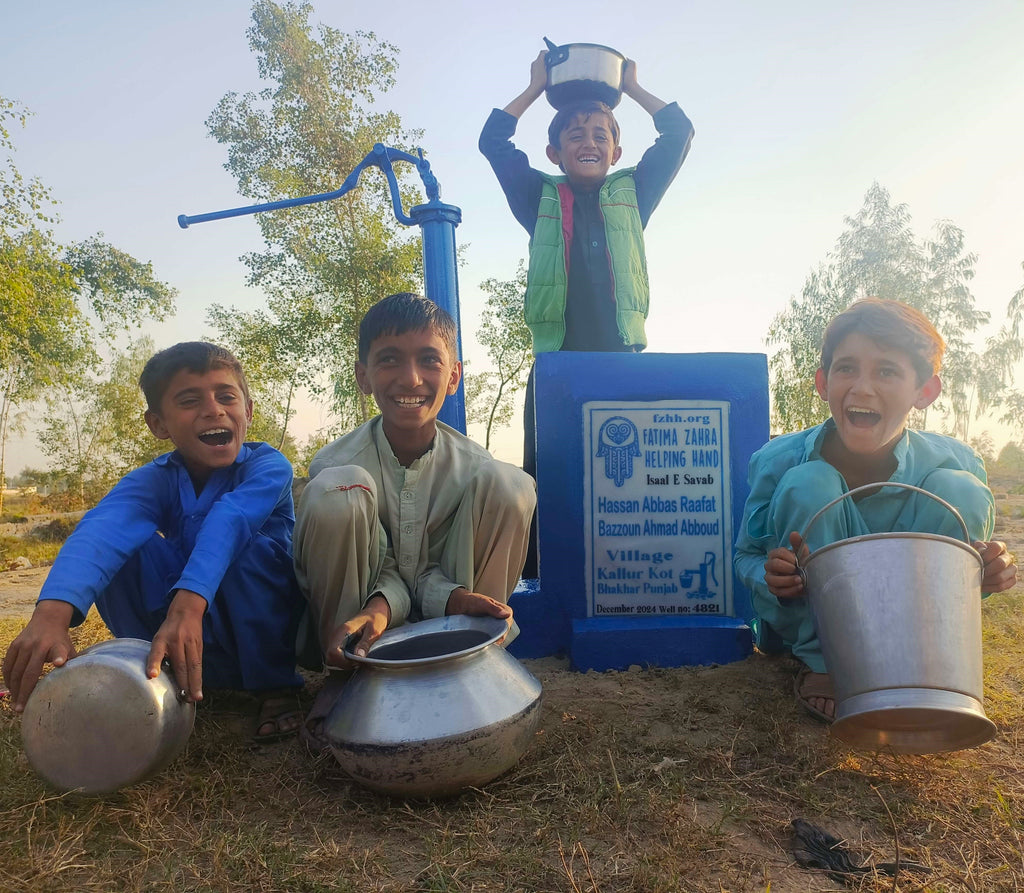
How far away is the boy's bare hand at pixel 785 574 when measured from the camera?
1.88m

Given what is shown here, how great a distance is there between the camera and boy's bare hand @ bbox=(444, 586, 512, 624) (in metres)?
1.81

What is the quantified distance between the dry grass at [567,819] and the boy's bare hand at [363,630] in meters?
0.31

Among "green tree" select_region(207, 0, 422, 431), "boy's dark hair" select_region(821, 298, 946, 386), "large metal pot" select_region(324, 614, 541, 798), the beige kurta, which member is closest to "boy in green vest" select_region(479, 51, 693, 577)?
the beige kurta

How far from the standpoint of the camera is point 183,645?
5.40 ft

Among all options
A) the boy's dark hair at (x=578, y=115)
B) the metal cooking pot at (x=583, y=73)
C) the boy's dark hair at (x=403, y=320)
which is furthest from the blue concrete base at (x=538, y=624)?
the metal cooking pot at (x=583, y=73)

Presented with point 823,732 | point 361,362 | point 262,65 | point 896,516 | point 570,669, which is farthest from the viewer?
point 262,65

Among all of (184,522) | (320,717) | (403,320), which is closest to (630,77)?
(403,320)

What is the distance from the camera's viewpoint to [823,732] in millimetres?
1970

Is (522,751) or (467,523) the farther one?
(467,523)

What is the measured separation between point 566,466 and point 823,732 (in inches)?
49.7

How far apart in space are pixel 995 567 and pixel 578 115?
2.67 metres

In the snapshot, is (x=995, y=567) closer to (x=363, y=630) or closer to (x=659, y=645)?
(x=659, y=645)

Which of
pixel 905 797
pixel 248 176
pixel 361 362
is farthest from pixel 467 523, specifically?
pixel 248 176

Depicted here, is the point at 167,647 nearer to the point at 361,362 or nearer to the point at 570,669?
the point at 361,362
